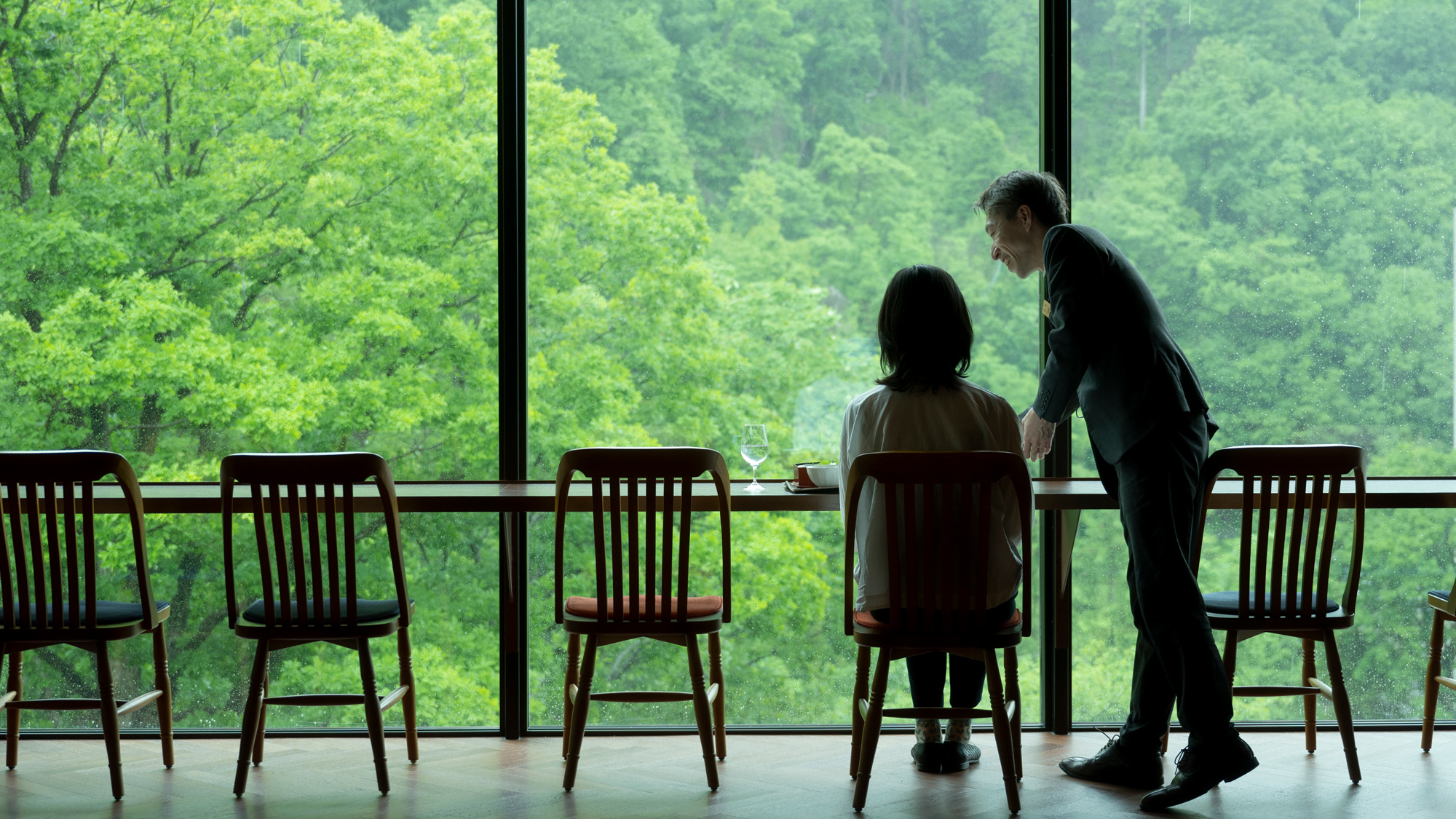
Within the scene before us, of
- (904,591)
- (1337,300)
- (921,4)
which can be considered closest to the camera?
(904,591)

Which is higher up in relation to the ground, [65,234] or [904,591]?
[65,234]

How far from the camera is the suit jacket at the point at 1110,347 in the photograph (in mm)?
2400

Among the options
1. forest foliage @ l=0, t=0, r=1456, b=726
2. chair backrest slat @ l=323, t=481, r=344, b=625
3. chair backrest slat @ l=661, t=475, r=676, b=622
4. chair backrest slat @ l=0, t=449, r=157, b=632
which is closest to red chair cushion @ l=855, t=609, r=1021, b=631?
chair backrest slat @ l=661, t=475, r=676, b=622

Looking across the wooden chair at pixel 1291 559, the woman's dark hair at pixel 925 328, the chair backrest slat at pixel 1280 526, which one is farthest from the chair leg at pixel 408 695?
the chair backrest slat at pixel 1280 526

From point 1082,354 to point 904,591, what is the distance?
0.65 m

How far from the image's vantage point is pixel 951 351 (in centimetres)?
252

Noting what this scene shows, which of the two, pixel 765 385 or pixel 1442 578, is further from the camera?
pixel 765 385

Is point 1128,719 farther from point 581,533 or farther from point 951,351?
point 581,533

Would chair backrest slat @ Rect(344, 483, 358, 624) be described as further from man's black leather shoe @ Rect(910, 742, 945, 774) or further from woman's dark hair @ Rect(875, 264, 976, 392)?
man's black leather shoe @ Rect(910, 742, 945, 774)

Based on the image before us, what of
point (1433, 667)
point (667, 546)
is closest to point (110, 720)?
point (667, 546)

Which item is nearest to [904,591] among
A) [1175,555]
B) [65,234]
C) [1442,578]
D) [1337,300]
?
[1175,555]

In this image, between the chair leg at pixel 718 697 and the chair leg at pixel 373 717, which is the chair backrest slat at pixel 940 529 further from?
the chair leg at pixel 373 717

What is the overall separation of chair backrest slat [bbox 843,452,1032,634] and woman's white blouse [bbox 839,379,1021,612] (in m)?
0.06

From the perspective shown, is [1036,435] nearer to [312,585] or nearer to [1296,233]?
[312,585]
